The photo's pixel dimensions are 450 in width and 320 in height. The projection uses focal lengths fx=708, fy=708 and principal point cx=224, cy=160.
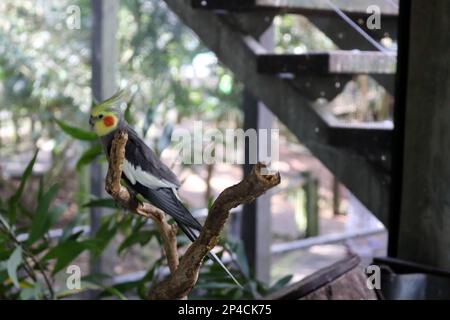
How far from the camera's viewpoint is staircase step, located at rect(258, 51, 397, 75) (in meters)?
1.44

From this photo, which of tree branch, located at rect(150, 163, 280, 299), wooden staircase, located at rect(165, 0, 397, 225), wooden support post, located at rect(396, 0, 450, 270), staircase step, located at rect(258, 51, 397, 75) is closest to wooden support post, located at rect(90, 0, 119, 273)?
wooden staircase, located at rect(165, 0, 397, 225)

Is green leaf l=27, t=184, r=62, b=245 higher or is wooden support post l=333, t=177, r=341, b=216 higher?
green leaf l=27, t=184, r=62, b=245

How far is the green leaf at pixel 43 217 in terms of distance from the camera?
1436 mm

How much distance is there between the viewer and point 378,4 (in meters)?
1.42

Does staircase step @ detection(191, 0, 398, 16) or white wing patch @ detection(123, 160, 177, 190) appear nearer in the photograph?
white wing patch @ detection(123, 160, 177, 190)

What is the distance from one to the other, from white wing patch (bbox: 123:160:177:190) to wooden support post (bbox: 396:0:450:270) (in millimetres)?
741

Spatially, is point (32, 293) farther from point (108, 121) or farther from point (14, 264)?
point (108, 121)

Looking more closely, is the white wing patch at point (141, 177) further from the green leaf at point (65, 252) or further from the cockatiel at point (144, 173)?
the green leaf at point (65, 252)

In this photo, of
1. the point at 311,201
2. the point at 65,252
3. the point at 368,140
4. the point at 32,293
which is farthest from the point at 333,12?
the point at 311,201

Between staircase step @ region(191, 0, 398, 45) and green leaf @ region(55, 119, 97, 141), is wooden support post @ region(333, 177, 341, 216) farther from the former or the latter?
green leaf @ region(55, 119, 97, 141)

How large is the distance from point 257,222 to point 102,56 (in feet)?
2.41
